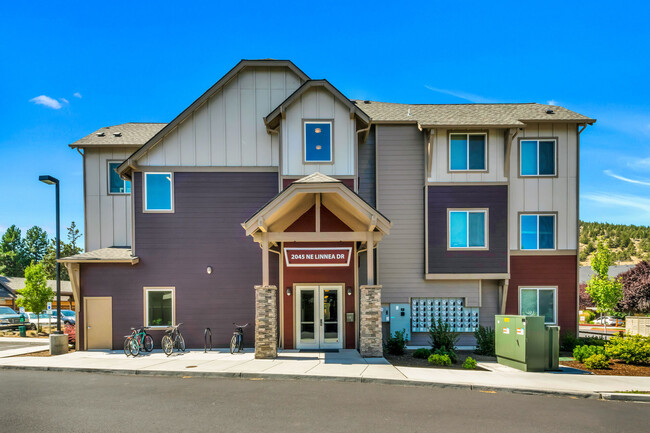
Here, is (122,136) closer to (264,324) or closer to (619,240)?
(264,324)

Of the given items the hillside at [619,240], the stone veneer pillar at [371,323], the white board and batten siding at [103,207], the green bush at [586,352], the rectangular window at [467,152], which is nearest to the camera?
the stone veneer pillar at [371,323]

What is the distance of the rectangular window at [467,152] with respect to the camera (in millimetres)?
17422

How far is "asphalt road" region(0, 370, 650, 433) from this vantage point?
23.8 ft

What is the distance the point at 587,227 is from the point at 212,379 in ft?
537

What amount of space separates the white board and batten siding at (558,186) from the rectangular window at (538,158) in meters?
0.22

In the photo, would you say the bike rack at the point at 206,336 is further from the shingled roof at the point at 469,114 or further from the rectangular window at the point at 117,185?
the shingled roof at the point at 469,114

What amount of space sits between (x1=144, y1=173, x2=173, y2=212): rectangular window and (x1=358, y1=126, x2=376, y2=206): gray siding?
7475mm

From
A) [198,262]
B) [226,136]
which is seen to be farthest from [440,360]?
[226,136]

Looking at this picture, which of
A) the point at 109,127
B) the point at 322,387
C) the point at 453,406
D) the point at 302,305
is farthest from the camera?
the point at 109,127

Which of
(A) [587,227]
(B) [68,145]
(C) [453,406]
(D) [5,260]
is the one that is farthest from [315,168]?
(A) [587,227]

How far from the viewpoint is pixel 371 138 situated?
59.2 ft

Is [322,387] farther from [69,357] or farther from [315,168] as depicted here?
[69,357]

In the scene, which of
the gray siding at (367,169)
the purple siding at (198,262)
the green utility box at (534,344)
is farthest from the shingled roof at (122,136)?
the green utility box at (534,344)

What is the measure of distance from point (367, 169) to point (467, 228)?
4654mm
